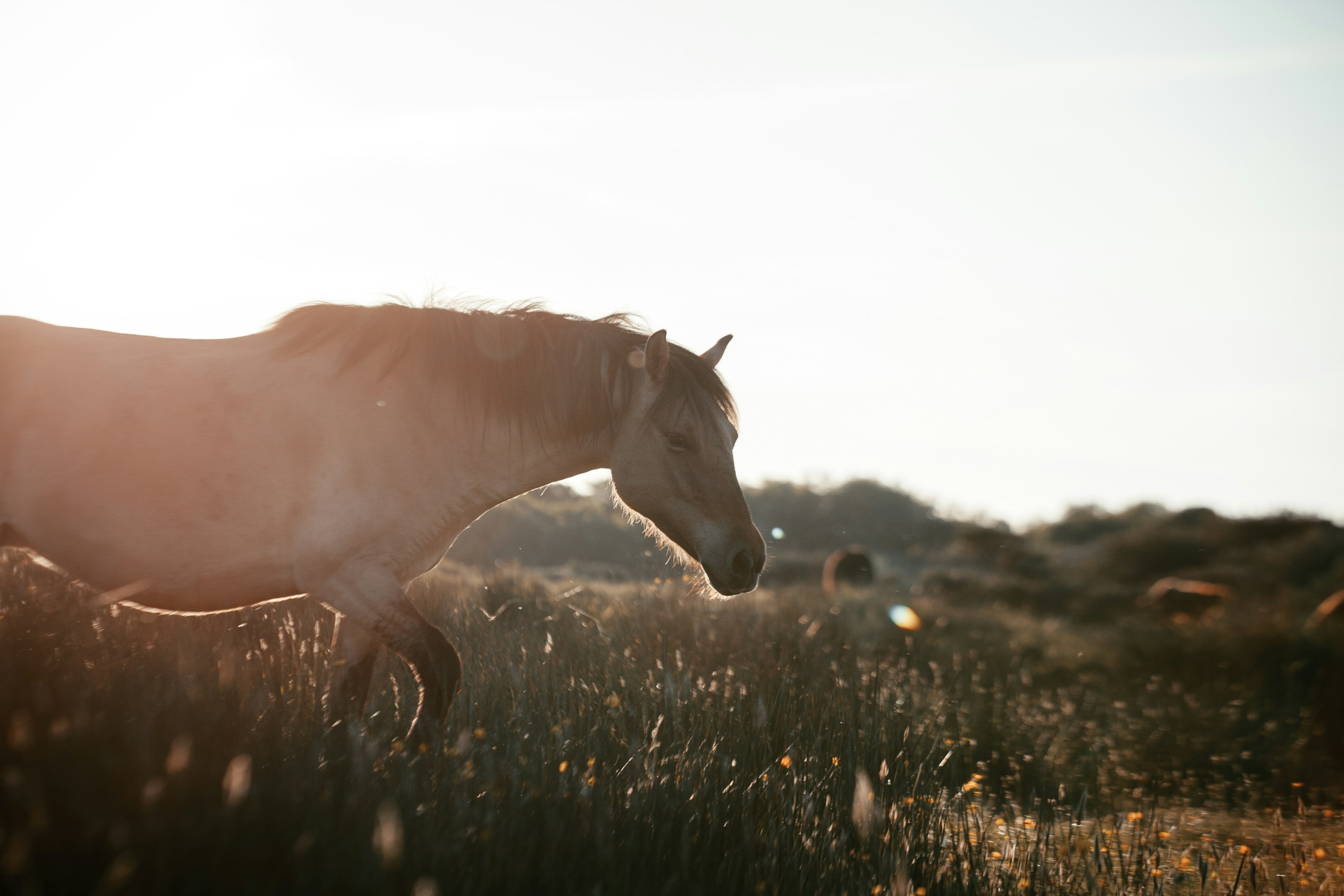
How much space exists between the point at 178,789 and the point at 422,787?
730 millimetres

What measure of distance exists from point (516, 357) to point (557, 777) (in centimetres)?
214

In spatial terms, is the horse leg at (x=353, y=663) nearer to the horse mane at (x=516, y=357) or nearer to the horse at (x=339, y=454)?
the horse at (x=339, y=454)

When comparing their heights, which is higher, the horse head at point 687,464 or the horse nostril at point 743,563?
the horse head at point 687,464

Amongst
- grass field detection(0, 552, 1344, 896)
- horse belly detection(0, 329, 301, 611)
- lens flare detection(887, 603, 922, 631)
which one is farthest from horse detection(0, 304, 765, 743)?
lens flare detection(887, 603, 922, 631)

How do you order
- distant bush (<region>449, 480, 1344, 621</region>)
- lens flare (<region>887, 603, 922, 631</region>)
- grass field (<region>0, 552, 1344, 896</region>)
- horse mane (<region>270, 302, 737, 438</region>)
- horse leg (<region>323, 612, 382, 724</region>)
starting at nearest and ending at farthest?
grass field (<region>0, 552, 1344, 896</region>) → horse leg (<region>323, 612, 382, 724</region>) → horse mane (<region>270, 302, 737, 438</region>) → lens flare (<region>887, 603, 922, 631</region>) → distant bush (<region>449, 480, 1344, 621</region>)

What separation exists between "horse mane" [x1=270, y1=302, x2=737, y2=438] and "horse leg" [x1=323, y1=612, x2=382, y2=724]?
129 centimetres

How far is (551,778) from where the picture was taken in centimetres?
273

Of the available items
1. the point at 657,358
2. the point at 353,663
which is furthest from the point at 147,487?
the point at 657,358

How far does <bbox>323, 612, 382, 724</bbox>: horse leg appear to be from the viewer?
3.71m

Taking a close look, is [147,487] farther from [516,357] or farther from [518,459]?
[516,357]

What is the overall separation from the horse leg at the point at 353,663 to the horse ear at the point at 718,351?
2.32 m

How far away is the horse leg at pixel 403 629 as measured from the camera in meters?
3.31

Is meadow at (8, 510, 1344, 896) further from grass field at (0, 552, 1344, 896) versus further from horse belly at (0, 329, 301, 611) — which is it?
horse belly at (0, 329, 301, 611)

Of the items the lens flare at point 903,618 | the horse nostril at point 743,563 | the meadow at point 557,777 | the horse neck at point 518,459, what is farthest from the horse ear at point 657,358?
the lens flare at point 903,618
